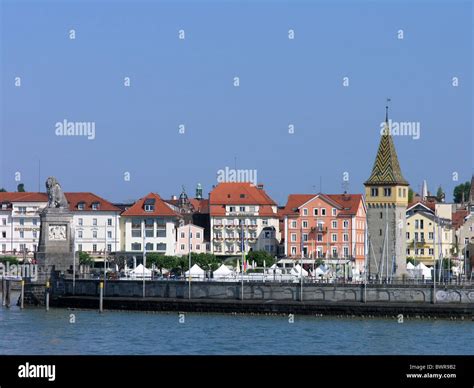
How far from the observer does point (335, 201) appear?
144625 mm

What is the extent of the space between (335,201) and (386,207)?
2958 cm

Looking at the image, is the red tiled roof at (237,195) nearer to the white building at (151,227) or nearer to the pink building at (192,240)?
the pink building at (192,240)

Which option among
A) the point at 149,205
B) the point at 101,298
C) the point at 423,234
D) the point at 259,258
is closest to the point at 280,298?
the point at 101,298

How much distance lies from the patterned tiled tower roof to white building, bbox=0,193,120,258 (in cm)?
3962

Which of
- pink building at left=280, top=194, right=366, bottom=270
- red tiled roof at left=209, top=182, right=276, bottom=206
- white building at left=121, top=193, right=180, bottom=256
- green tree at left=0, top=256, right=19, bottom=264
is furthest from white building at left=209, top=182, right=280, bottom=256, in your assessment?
green tree at left=0, top=256, right=19, bottom=264

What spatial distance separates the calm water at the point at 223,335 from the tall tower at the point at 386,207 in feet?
106

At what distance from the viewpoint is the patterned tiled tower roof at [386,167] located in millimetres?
115562

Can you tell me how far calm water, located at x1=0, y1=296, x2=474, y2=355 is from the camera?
63.9m

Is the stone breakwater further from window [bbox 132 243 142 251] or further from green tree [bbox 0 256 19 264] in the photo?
window [bbox 132 243 142 251]

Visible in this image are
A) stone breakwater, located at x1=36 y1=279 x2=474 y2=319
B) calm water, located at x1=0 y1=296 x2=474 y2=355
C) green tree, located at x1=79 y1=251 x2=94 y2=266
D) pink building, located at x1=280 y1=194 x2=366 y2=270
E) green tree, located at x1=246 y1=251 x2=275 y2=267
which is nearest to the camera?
calm water, located at x1=0 y1=296 x2=474 y2=355
